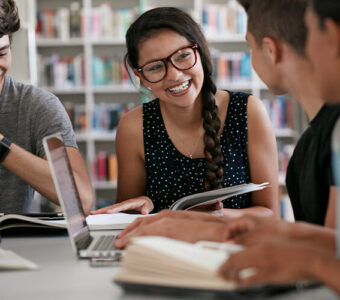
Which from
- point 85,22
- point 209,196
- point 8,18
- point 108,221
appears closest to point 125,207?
point 108,221

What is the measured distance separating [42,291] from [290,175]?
0.78 m

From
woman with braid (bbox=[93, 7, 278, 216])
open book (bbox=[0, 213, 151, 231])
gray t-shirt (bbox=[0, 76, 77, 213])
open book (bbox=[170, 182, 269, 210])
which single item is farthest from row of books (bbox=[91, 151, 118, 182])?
open book (bbox=[170, 182, 269, 210])

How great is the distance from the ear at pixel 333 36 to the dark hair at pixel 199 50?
105 cm

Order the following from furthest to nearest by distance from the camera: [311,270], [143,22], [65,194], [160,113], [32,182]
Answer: [160,113] → [143,22] → [32,182] → [65,194] → [311,270]

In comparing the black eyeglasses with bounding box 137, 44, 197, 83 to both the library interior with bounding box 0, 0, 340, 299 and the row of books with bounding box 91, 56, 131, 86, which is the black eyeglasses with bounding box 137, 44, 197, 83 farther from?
the row of books with bounding box 91, 56, 131, 86

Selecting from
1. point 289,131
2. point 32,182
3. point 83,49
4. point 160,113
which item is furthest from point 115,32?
point 32,182

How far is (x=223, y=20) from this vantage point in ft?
15.2

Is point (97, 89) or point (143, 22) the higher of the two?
point (143, 22)

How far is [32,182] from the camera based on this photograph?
171cm

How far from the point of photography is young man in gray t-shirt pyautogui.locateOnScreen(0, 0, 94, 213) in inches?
70.7

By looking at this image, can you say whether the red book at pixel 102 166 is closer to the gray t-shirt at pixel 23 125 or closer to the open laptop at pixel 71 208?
the gray t-shirt at pixel 23 125

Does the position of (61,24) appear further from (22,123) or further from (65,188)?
(65,188)

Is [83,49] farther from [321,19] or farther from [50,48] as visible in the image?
[321,19]

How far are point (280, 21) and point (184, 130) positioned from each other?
35.0 inches
